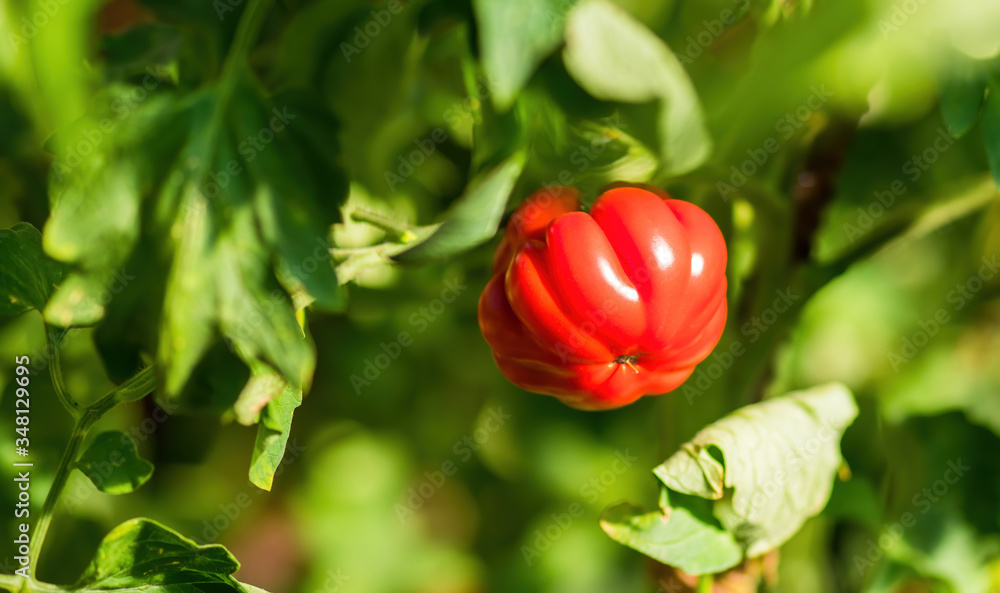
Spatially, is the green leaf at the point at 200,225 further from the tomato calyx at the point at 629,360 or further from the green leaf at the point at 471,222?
the tomato calyx at the point at 629,360

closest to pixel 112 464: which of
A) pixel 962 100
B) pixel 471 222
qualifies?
pixel 471 222

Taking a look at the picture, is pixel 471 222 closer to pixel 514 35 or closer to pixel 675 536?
pixel 514 35

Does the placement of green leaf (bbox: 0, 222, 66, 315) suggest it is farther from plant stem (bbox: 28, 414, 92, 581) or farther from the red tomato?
the red tomato

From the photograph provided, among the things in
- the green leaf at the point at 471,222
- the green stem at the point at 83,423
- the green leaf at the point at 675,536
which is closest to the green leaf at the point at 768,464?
the green leaf at the point at 675,536

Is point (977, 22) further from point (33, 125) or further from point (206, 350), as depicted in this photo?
point (33, 125)

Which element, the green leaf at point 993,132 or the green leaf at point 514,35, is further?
the green leaf at point 993,132
